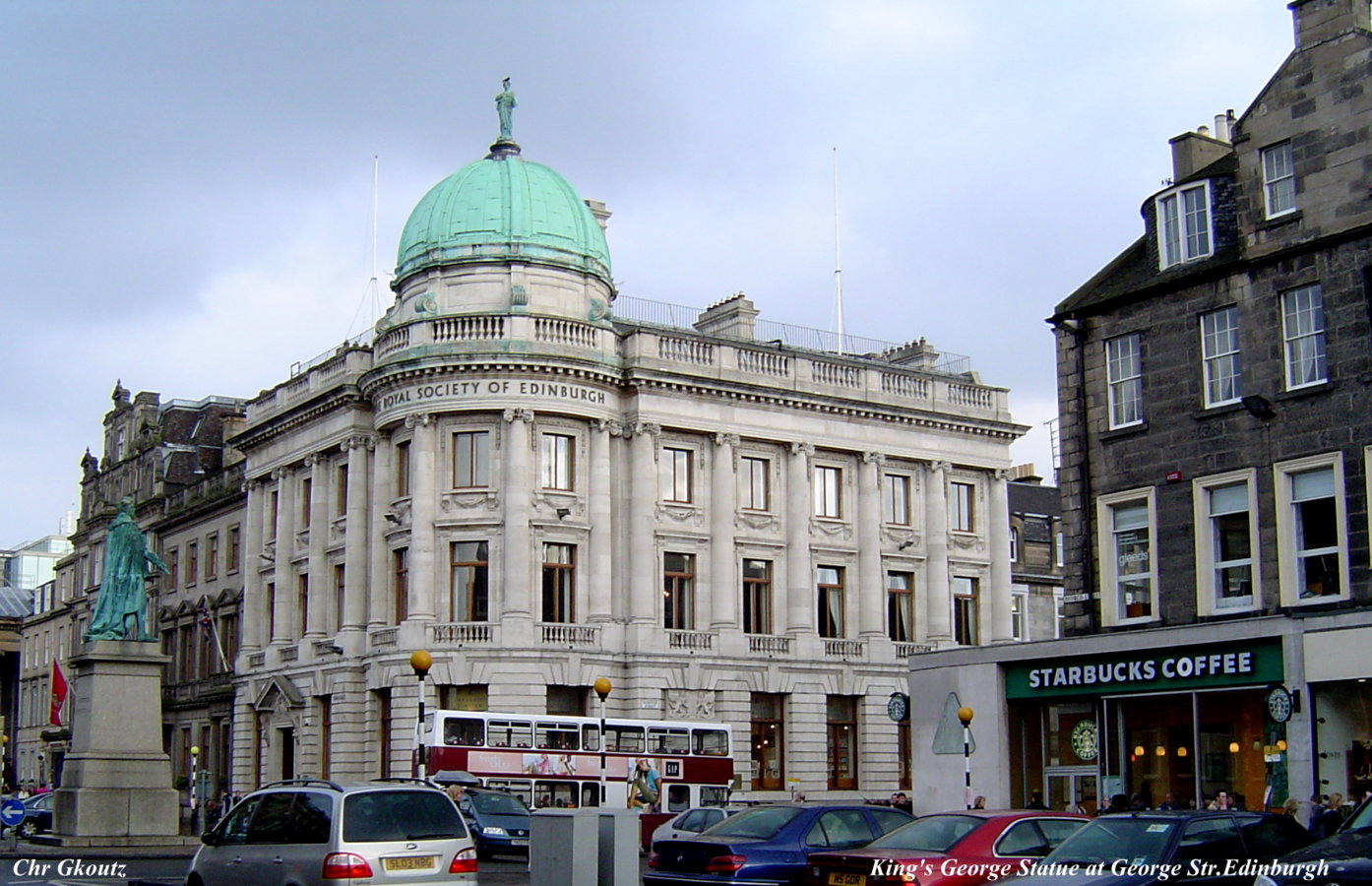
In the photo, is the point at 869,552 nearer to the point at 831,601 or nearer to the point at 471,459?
the point at 831,601

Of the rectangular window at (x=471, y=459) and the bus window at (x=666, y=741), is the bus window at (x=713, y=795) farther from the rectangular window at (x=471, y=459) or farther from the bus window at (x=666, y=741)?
the rectangular window at (x=471, y=459)

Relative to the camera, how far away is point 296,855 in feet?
61.8

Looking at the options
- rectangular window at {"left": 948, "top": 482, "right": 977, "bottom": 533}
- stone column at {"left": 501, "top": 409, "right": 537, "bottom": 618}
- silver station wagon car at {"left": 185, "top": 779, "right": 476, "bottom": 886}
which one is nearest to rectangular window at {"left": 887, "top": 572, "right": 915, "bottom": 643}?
rectangular window at {"left": 948, "top": 482, "right": 977, "bottom": 533}

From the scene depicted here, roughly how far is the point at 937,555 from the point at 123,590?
31160 millimetres

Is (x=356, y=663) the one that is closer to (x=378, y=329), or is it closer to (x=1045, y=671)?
(x=378, y=329)

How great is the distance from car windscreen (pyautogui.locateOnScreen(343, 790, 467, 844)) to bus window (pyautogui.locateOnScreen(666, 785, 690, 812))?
29396 millimetres

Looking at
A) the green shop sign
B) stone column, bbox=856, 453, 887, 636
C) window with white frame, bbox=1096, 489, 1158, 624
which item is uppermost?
stone column, bbox=856, 453, 887, 636

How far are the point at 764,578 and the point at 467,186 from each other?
56.6 feet

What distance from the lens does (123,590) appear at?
4344 centimetres

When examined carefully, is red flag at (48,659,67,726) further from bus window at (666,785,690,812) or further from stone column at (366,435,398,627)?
bus window at (666,785,690,812)

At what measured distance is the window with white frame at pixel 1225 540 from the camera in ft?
100

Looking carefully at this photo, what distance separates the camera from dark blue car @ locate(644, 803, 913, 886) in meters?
21.6

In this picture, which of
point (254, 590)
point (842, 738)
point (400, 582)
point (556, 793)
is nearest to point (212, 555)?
point (254, 590)

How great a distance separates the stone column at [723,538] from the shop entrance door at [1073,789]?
2546 cm
